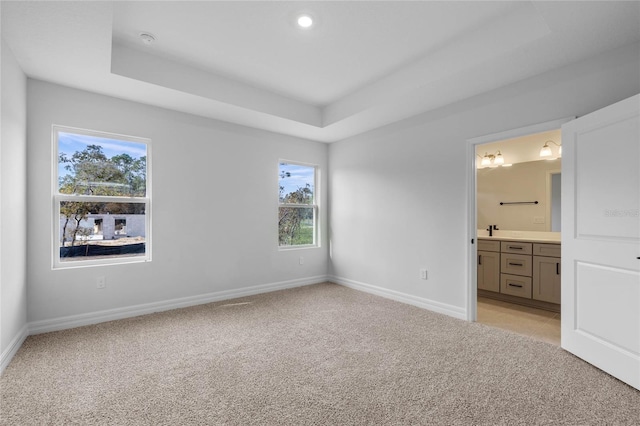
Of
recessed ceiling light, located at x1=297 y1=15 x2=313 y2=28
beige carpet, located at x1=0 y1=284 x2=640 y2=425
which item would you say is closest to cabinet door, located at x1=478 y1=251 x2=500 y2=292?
beige carpet, located at x1=0 y1=284 x2=640 y2=425

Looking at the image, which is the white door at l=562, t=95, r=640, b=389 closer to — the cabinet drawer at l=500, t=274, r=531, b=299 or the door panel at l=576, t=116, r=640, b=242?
the door panel at l=576, t=116, r=640, b=242

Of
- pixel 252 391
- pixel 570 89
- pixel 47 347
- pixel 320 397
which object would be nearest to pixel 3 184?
pixel 47 347

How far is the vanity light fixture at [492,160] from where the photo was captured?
4871 mm

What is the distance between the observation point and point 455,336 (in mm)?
2988

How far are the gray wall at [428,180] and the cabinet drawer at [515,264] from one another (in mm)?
1181

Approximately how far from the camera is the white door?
2146 mm

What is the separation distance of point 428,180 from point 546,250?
65.7 inches

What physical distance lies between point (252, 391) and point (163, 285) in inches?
87.3

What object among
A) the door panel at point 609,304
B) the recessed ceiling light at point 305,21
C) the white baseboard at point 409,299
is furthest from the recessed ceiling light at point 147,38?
the door panel at point 609,304

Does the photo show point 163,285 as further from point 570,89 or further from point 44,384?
point 570,89

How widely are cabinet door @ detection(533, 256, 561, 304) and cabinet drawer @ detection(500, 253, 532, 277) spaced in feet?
0.26

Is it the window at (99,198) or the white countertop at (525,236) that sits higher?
the window at (99,198)

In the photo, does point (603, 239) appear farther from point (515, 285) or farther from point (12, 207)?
point (12, 207)

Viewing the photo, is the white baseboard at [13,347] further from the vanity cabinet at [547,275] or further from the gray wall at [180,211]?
the vanity cabinet at [547,275]
